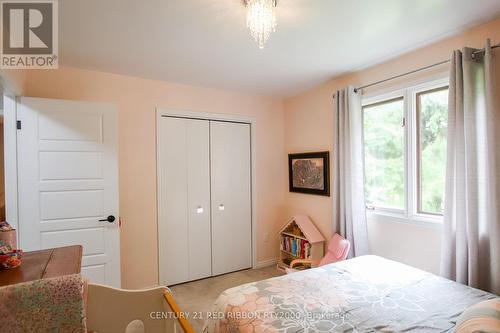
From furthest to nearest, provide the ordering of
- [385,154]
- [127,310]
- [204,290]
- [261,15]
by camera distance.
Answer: [204,290] → [385,154] → [261,15] → [127,310]

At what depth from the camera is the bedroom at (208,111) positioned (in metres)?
1.85

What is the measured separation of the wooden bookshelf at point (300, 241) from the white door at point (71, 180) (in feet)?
6.79

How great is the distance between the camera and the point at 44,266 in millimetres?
1283

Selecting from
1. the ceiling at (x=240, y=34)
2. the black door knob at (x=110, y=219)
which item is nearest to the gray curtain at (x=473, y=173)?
the ceiling at (x=240, y=34)

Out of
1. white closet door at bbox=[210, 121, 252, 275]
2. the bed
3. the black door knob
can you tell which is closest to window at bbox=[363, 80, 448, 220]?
the bed

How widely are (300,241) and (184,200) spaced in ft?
5.16

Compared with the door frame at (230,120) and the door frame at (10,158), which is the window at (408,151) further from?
the door frame at (10,158)

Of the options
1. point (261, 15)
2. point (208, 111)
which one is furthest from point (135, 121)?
point (261, 15)

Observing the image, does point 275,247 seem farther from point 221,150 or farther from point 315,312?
point 315,312

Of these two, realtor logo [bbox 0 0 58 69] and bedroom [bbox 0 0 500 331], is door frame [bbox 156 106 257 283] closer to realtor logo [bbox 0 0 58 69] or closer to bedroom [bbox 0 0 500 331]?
bedroom [bbox 0 0 500 331]

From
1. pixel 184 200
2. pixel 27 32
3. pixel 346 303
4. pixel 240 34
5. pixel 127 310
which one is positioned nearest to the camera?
pixel 127 310

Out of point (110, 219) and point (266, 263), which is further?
point (266, 263)

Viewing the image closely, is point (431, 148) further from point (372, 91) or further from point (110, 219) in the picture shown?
point (110, 219)

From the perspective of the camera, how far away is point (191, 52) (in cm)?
236
